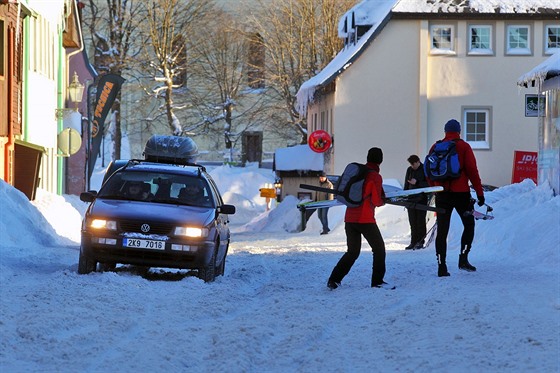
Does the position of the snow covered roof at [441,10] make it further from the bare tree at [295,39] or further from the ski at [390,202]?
the ski at [390,202]

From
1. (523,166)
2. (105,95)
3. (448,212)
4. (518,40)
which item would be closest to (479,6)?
(518,40)

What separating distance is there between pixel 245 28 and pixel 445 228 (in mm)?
47133

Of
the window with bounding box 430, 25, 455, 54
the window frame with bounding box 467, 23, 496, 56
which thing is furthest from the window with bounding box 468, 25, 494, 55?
the window with bounding box 430, 25, 455, 54

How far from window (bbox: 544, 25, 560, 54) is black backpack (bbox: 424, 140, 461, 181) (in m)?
28.0

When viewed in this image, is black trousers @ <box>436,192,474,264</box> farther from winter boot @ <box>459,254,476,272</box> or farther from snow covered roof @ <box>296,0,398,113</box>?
snow covered roof @ <box>296,0,398,113</box>

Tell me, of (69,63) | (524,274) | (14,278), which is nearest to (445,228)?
(524,274)

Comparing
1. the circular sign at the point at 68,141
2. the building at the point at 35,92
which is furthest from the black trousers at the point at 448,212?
the circular sign at the point at 68,141

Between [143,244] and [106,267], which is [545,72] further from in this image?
[143,244]

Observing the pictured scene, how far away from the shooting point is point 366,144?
1642 inches

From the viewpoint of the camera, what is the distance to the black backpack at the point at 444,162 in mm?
14344

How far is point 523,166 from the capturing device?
39062mm

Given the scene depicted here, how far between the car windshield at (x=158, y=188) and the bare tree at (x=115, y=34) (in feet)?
136

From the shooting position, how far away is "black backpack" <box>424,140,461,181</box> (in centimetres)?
1434

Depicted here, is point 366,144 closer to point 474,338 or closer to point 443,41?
point 443,41
